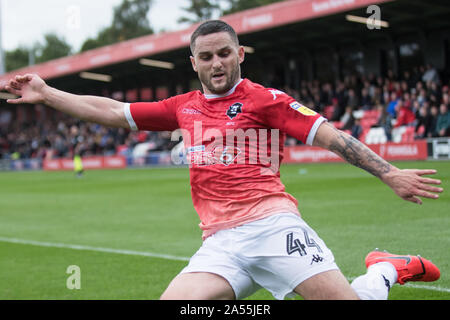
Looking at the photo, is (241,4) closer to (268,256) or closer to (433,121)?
(433,121)

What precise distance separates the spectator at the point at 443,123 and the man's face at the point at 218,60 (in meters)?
18.3

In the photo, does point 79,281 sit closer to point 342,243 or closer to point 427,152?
point 342,243

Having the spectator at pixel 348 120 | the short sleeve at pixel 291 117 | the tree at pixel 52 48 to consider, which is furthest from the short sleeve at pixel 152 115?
the tree at pixel 52 48

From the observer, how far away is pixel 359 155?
11.6ft

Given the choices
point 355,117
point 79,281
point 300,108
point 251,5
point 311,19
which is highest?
point 251,5

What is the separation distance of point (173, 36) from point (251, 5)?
36.4 m

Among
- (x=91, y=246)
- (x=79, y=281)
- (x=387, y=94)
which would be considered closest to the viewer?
(x=79, y=281)

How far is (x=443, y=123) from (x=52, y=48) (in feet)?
299

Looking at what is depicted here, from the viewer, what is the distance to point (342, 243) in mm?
7703

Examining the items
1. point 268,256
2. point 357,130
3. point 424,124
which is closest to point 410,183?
point 268,256

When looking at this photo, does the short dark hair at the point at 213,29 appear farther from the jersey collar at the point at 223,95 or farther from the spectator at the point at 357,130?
the spectator at the point at 357,130

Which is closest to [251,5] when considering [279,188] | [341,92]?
[341,92]

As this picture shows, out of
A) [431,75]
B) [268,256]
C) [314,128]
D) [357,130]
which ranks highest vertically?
[431,75]

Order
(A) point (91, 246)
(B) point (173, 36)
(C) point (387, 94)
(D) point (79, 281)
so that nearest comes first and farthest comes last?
(D) point (79, 281) < (A) point (91, 246) < (C) point (387, 94) < (B) point (173, 36)
